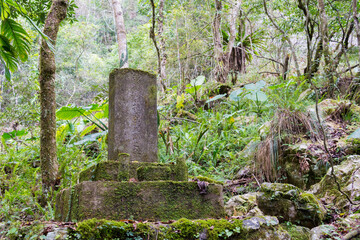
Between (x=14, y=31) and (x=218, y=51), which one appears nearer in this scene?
(x=14, y=31)

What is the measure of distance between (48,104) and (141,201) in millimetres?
1965

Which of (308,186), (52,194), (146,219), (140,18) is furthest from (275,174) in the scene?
(140,18)

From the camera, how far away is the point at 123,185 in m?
2.49

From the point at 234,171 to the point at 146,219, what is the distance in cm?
258

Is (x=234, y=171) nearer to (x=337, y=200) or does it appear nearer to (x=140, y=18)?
(x=337, y=200)

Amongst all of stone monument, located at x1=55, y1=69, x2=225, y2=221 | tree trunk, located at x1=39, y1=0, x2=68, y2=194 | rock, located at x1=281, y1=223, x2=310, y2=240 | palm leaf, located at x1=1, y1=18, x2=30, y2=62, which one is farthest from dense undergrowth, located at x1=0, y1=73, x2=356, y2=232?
palm leaf, located at x1=1, y1=18, x2=30, y2=62

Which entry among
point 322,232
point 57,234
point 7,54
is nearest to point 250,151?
point 322,232

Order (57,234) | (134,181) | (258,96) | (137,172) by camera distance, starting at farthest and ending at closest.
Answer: (258,96), (137,172), (134,181), (57,234)

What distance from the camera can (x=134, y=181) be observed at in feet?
8.75

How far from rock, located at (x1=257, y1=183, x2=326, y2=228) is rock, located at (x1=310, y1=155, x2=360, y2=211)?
32 cm

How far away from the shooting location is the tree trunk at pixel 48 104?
368cm

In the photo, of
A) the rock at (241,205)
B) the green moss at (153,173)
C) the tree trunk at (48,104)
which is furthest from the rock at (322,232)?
the tree trunk at (48,104)

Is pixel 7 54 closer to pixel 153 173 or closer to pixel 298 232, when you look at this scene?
pixel 153 173

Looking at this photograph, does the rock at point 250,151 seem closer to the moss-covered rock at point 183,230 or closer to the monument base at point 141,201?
the monument base at point 141,201
